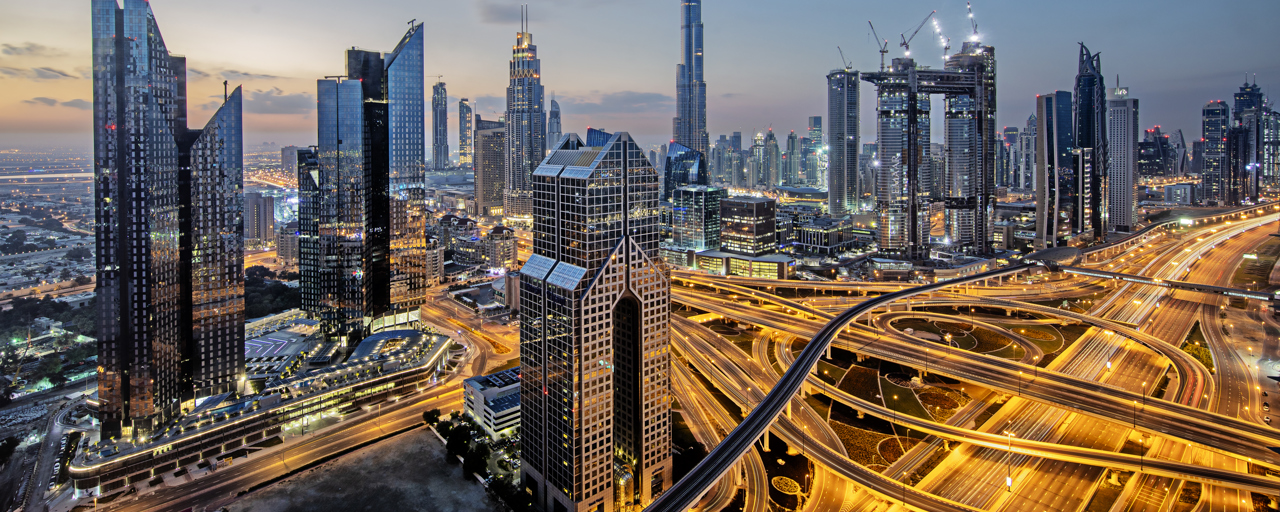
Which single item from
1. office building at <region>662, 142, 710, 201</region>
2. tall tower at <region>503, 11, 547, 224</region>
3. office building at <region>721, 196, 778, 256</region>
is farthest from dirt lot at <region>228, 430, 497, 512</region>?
tall tower at <region>503, 11, 547, 224</region>

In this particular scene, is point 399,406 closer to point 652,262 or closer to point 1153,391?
point 652,262

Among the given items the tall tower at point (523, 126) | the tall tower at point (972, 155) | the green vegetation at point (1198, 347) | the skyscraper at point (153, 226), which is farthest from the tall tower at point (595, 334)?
the tall tower at point (523, 126)

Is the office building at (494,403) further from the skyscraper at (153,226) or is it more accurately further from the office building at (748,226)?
the office building at (748,226)

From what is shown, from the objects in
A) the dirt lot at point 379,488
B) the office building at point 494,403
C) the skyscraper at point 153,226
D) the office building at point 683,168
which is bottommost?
the dirt lot at point 379,488

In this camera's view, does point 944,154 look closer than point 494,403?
No

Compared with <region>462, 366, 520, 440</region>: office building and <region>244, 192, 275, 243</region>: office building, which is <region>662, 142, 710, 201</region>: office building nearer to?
<region>244, 192, 275, 243</region>: office building

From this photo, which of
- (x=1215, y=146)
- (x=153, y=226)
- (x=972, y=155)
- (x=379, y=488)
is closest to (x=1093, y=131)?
(x=972, y=155)

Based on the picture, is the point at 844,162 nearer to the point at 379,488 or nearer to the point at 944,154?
the point at 944,154

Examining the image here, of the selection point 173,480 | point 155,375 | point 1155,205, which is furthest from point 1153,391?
point 1155,205
